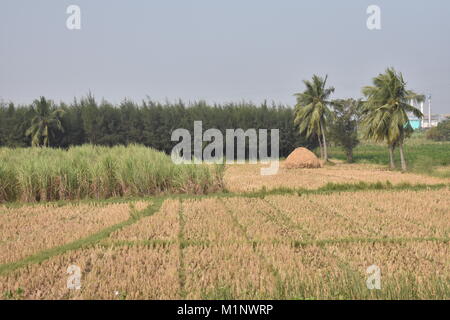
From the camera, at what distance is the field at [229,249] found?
437 centimetres

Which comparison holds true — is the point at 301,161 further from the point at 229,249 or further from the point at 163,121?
the point at 229,249

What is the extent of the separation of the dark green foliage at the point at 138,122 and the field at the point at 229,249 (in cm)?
2143

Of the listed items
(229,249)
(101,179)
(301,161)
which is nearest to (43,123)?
(301,161)

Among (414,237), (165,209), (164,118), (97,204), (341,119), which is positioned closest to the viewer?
(414,237)

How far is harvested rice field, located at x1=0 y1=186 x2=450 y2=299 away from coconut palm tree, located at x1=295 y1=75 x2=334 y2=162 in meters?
19.7

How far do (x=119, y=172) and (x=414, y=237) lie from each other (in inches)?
330

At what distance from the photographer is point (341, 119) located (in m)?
28.1

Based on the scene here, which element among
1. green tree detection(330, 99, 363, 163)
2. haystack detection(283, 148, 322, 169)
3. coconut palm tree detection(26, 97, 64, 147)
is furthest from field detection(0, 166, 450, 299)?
coconut palm tree detection(26, 97, 64, 147)

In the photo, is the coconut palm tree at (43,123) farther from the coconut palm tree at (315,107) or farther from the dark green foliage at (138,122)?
the coconut palm tree at (315,107)

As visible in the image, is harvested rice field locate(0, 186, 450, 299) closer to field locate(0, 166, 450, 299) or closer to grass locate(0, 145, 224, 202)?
field locate(0, 166, 450, 299)

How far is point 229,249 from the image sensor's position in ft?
19.3

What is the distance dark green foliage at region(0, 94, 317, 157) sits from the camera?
31.0m
